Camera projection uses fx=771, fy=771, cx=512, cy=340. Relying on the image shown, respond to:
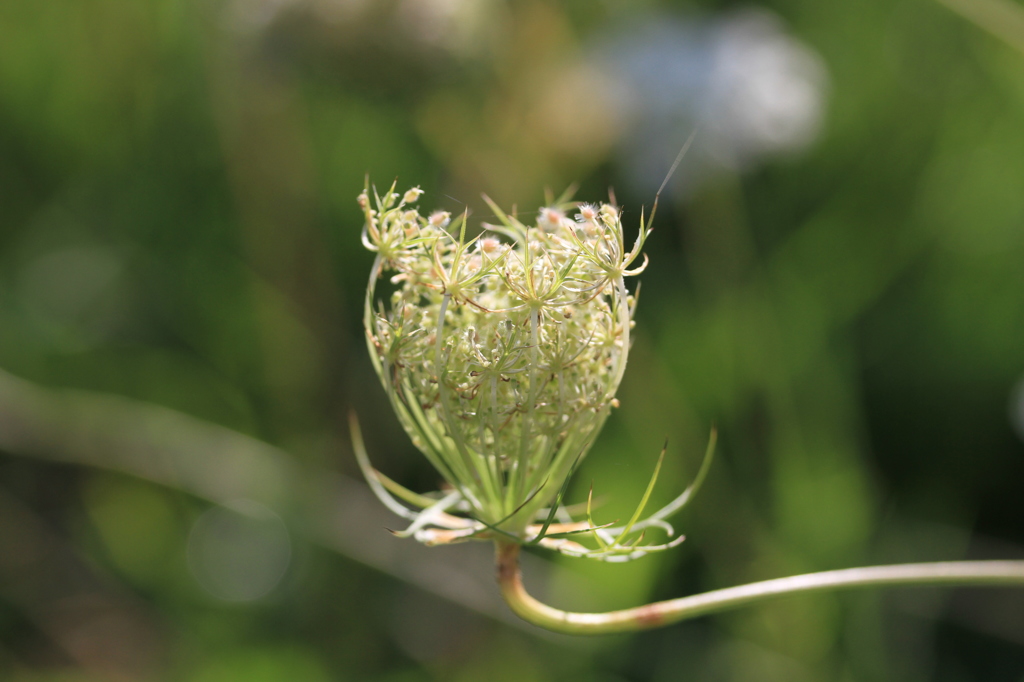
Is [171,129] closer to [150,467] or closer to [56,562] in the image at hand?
[150,467]

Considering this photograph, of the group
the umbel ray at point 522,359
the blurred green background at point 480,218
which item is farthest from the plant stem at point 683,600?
the blurred green background at point 480,218

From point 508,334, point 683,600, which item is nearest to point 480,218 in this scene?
point 508,334

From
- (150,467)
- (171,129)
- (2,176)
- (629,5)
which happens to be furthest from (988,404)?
(2,176)

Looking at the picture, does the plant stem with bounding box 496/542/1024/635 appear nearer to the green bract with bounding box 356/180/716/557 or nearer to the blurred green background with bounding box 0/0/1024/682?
the green bract with bounding box 356/180/716/557

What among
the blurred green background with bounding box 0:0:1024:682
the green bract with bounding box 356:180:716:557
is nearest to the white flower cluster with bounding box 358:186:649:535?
the green bract with bounding box 356:180:716:557

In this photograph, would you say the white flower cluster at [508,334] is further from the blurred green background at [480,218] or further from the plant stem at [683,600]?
the blurred green background at [480,218]

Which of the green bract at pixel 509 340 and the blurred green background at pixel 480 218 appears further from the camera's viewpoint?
the blurred green background at pixel 480 218

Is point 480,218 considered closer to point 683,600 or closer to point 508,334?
point 508,334
